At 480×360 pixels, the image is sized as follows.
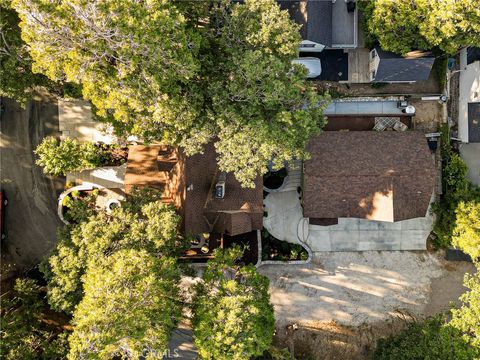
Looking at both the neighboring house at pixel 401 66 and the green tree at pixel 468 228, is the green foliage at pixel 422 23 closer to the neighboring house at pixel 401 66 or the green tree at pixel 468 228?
the neighboring house at pixel 401 66

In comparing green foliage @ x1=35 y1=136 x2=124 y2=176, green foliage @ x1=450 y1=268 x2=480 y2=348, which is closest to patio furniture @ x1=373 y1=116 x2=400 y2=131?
green foliage @ x1=450 y1=268 x2=480 y2=348

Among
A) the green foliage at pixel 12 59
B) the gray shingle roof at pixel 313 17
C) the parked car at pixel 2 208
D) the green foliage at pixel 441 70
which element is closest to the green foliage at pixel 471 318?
the green foliage at pixel 441 70

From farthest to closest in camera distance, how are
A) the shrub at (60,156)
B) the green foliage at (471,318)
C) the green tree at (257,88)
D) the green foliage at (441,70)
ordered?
the green foliage at (441,70) → the shrub at (60,156) → the green foliage at (471,318) → the green tree at (257,88)

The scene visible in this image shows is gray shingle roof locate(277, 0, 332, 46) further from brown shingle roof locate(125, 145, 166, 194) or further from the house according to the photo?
brown shingle roof locate(125, 145, 166, 194)

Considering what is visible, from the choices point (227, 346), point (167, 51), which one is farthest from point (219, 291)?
point (167, 51)

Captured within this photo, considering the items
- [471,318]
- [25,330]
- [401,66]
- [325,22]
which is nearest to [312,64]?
[325,22]

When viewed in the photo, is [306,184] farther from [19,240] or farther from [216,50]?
[19,240]
